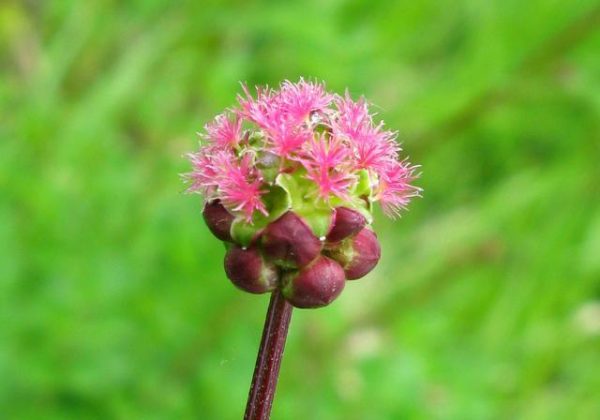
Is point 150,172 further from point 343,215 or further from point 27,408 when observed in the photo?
point 343,215

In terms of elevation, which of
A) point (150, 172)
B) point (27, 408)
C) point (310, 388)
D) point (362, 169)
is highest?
point (150, 172)

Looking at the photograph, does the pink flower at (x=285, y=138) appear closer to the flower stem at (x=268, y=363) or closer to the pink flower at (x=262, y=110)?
the pink flower at (x=262, y=110)

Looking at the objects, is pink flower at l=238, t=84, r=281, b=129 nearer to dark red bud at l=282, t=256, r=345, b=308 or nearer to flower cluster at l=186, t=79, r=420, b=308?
flower cluster at l=186, t=79, r=420, b=308

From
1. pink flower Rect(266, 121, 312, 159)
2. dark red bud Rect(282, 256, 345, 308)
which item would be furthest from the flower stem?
pink flower Rect(266, 121, 312, 159)

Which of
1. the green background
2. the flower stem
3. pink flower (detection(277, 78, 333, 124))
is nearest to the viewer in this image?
the flower stem

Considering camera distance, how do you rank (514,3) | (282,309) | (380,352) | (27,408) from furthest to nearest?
1. (514,3)
2. (380,352)
3. (27,408)
4. (282,309)

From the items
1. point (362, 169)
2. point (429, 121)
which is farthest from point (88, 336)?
point (362, 169)

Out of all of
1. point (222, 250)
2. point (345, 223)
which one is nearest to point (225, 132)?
point (345, 223)
